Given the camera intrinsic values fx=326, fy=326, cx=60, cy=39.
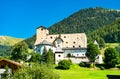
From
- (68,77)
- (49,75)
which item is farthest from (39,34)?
(49,75)

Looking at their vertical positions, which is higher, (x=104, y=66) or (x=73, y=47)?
(x=73, y=47)

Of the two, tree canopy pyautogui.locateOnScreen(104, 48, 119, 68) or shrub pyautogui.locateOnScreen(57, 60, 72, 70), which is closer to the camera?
shrub pyautogui.locateOnScreen(57, 60, 72, 70)

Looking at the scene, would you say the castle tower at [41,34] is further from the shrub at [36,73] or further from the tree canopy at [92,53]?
the shrub at [36,73]

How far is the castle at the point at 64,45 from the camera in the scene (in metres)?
127

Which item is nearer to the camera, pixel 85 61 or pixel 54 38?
pixel 85 61

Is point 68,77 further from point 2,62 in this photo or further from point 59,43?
point 59,43

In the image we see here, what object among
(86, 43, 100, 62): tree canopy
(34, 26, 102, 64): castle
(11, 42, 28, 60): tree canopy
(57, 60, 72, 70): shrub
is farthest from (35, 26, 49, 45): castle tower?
(57, 60, 72, 70): shrub

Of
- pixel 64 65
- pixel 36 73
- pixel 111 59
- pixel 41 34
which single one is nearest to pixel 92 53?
pixel 111 59

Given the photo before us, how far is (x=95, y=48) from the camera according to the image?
401ft

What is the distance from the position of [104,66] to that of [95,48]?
763cm

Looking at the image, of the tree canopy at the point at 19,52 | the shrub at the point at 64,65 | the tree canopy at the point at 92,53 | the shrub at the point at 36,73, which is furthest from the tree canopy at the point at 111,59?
the shrub at the point at 36,73

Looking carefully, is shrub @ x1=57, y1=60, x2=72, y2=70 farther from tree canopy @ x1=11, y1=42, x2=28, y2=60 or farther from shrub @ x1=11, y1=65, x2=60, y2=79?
shrub @ x1=11, y1=65, x2=60, y2=79

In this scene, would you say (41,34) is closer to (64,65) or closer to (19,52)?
(19,52)

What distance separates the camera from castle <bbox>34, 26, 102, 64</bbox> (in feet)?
417
